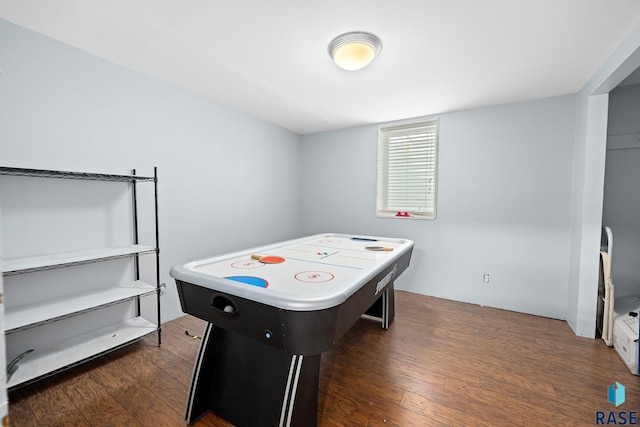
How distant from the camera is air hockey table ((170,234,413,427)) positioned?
1118 mm

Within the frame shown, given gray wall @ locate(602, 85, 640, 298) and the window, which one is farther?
the window

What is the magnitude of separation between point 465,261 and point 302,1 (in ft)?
9.67

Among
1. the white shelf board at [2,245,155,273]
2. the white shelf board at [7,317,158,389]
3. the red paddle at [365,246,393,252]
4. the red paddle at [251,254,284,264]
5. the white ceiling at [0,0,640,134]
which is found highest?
the white ceiling at [0,0,640,134]

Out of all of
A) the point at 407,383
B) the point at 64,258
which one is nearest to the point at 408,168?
the point at 407,383

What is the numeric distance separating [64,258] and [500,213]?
3816 mm

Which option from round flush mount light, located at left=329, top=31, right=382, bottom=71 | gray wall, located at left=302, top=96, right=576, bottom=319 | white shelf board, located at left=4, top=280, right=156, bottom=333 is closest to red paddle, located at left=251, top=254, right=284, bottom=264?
white shelf board, located at left=4, top=280, right=156, bottom=333

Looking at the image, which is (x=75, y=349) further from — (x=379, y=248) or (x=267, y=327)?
(x=379, y=248)

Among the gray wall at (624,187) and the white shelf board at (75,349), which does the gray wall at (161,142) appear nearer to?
the white shelf board at (75,349)

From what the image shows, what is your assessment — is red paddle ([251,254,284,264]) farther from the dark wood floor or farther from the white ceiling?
the white ceiling

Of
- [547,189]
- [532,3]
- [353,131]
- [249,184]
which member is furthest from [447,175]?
[249,184]

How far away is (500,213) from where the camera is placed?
9.46 ft

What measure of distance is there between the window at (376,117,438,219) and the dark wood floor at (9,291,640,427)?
60.1 inches

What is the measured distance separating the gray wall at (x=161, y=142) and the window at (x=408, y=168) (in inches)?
55.6

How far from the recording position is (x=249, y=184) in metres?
3.34
